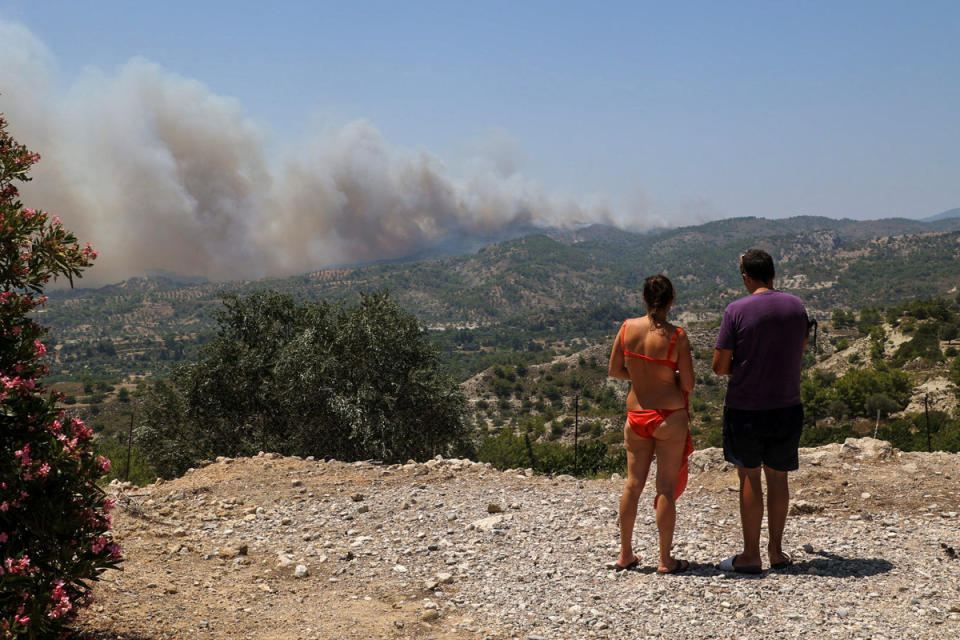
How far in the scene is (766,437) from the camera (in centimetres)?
605

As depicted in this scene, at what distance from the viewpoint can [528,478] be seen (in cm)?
1149

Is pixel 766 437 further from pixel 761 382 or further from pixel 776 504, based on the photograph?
pixel 776 504

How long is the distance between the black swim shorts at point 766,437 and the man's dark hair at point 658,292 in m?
1.15

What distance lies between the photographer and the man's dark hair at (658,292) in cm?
590

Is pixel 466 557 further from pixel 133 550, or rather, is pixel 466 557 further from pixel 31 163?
pixel 31 163

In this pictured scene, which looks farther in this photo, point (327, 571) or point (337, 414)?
point (337, 414)

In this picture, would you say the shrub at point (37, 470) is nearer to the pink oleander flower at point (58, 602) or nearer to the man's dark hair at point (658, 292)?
the pink oleander flower at point (58, 602)

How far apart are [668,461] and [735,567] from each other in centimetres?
123

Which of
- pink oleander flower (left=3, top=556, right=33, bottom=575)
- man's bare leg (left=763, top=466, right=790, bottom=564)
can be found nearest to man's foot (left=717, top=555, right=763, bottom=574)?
man's bare leg (left=763, top=466, right=790, bottom=564)

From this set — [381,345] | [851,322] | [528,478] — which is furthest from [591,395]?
[528,478]

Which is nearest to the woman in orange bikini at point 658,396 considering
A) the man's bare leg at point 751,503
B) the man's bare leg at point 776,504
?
the man's bare leg at point 751,503

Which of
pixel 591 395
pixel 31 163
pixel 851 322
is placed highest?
pixel 31 163

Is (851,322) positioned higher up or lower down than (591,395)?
higher up

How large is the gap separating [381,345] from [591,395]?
117m
